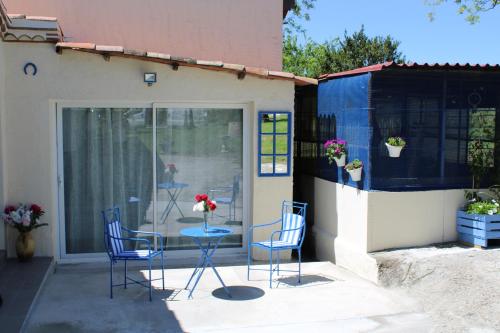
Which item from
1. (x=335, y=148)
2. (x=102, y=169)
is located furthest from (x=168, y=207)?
(x=335, y=148)

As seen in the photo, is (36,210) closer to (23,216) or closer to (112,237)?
(23,216)

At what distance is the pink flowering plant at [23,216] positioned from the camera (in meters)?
7.42

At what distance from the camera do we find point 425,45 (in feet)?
107

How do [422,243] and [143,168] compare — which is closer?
[422,243]

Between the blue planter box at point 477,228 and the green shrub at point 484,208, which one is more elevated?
the green shrub at point 484,208

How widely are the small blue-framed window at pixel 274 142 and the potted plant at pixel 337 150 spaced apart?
623 millimetres

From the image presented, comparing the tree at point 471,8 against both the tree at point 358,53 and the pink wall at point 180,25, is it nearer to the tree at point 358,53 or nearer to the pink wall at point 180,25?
the pink wall at point 180,25

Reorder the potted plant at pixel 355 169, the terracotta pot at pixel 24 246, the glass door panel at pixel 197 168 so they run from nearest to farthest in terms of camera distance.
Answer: the terracotta pot at pixel 24 246 → the potted plant at pixel 355 169 → the glass door panel at pixel 197 168

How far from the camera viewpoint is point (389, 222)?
7.51 metres

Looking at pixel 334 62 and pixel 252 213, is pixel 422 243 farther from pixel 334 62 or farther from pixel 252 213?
pixel 334 62

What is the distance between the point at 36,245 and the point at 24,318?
2521mm

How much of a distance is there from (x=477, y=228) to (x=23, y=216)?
6.13 meters

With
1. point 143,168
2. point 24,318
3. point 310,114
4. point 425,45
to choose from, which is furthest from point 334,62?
point 24,318

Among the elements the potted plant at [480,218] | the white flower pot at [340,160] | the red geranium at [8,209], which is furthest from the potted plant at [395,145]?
the red geranium at [8,209]
